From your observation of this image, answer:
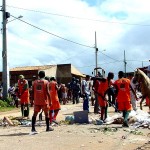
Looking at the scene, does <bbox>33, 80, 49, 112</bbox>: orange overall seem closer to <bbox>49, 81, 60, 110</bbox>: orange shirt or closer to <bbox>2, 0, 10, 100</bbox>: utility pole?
<bbox>49, 81, 60, 110</bbox>: orange shirt

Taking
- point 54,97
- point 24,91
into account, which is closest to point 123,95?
point 54,97

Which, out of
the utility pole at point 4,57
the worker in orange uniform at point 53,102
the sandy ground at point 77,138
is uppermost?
the utility pole at point 4,57

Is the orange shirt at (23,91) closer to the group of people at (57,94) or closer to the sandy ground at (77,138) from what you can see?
the group of people at (57,94)

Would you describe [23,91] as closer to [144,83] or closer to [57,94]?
[57,94]

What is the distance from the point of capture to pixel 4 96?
31.4 metres

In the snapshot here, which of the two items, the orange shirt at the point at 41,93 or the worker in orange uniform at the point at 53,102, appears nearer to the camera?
the orange shirt at the point at 41,93

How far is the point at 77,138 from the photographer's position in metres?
11.5

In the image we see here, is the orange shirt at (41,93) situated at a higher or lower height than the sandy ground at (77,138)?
higher

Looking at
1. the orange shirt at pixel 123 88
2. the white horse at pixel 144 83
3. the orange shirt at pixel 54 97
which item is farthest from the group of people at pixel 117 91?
the orange shirt at pixel 54 97

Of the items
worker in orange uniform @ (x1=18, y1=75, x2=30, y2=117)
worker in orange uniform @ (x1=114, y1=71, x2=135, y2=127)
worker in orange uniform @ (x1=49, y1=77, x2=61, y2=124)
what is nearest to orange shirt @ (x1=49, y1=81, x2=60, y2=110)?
worker in orange uniform @ (x1=49, y1=77, x2=61, y2=124)

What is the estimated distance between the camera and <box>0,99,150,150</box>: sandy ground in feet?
33.5

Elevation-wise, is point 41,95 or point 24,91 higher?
point 24,91

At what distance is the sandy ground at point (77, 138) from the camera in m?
10.2

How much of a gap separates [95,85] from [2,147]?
785 cm
